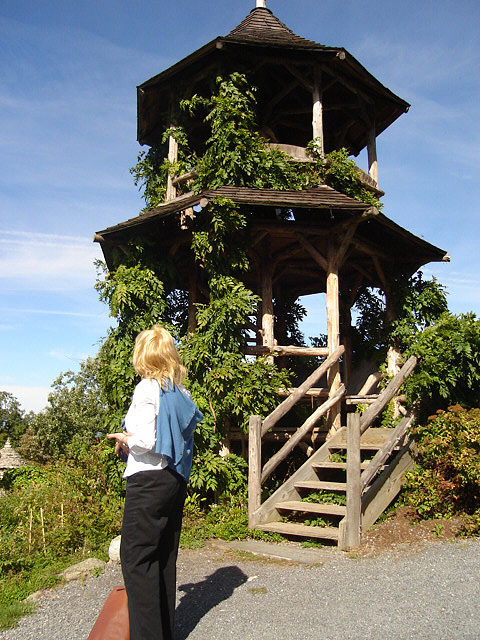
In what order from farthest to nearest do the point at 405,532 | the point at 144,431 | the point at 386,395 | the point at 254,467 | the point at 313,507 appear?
the point at 386,395, the point at 254,467, the point at 313,507, the point at 405,532, the point at 144,431

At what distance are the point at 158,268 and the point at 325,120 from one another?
5888 millimetres

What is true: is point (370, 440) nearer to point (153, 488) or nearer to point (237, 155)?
point (237, 155)

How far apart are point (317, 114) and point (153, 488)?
8.72 meters

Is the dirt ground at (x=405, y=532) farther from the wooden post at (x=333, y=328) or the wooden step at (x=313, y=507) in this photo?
the wooden post at (x=333, y=328)

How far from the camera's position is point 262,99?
1193cm

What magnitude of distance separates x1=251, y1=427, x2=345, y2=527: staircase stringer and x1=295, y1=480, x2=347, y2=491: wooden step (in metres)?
0.10

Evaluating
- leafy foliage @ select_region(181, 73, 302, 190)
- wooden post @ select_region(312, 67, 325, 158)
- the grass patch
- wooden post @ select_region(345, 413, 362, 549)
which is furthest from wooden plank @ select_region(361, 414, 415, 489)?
wooden post @ select_region(312, 67, 325, 158)

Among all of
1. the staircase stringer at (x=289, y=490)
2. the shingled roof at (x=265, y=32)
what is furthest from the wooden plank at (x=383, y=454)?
the shingled roof at (x=265, y=32)

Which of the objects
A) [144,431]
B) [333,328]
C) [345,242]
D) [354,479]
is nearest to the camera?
[144,431]

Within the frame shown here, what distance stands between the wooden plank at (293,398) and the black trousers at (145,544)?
4.19 metres

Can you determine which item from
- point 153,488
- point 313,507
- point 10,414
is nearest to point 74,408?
point 313,507

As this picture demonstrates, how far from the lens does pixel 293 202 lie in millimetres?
8930

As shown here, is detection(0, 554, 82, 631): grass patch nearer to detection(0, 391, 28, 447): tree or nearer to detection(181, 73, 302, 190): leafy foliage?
detection(181, 73, 302, 190): leafy foliage

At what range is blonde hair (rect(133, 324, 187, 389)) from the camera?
3598 millimetres
